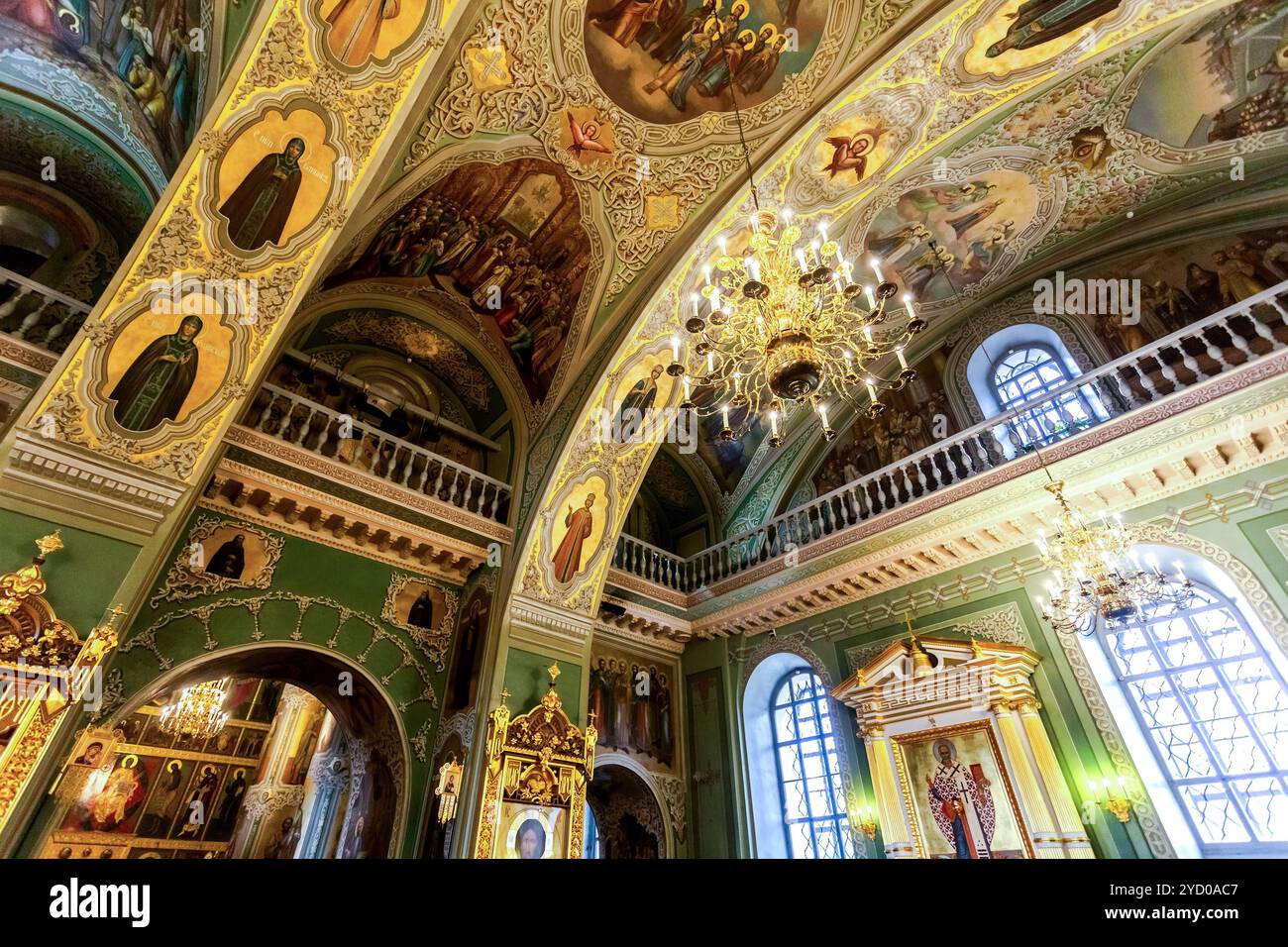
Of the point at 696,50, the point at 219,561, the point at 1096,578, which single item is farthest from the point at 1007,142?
the point at 219,561

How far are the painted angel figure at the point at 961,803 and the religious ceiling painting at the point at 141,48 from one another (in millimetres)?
11157

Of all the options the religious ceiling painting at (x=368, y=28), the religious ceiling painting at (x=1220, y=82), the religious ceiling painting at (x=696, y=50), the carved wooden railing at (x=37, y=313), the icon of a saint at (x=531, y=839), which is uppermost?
the religious ceiling painting at (x=1220, y=82)

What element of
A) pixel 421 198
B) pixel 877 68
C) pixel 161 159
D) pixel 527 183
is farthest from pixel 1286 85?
pixel 161 159

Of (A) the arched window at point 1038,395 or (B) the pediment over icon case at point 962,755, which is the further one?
(A) the arched window at point 1038,395

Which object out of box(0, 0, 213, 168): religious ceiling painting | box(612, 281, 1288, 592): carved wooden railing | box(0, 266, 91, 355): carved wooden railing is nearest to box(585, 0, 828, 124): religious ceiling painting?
box(0, 0, 213, 168): religious ceiling painting

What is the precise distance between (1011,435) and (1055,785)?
433 cm

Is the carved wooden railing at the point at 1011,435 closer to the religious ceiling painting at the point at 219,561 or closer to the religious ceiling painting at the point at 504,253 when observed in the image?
the religious ceiling painting at the point at 504,253

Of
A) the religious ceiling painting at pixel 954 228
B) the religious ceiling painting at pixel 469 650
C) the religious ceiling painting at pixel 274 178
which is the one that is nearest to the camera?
the religious ceiling painting at pixel 274 178

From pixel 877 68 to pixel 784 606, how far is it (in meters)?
7.39

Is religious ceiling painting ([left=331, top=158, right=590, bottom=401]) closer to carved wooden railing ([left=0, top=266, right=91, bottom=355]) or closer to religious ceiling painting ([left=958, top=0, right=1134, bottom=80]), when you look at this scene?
carved wooden railing ([left=0, top=266, right=91, bottom=355])

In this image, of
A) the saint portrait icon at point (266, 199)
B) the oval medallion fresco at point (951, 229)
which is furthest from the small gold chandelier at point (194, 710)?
the oval medallion fresco at point (951, 229)

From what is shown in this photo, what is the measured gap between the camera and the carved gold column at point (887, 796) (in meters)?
7.45

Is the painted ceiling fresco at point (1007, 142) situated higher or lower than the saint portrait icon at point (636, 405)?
higher

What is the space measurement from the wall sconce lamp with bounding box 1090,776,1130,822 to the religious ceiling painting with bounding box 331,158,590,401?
28.0ft
